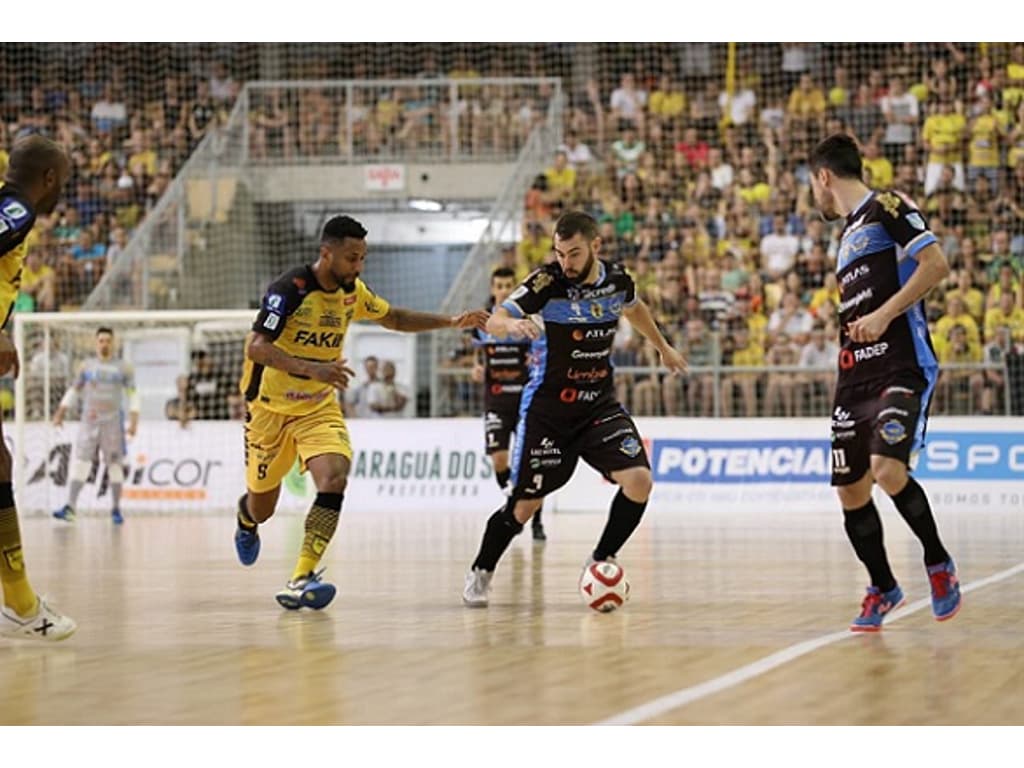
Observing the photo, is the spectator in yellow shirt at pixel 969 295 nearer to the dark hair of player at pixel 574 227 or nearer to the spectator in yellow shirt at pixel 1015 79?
the spectator in yellow shirt at pixel 1015 79

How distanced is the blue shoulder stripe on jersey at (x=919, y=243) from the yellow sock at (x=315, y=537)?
10.9 feet

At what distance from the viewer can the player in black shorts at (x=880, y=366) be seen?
7.05 metres

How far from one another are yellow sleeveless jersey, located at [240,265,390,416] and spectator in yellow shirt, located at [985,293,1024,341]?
41.3 ft

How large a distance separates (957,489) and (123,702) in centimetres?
1525

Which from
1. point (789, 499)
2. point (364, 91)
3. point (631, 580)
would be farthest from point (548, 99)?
point (631, 580)

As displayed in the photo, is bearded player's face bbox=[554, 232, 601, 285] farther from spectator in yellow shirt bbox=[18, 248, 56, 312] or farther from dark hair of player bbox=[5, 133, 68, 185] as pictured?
spectator in yellow shirt bbox=[18, 248, 56, 312]

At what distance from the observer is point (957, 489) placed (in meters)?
19.2

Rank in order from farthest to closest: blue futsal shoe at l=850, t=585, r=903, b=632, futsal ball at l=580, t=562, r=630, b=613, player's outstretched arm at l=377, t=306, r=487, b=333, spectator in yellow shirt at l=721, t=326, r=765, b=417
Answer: spectator in yellow shirt at l=721, t=326, r=765, b=417 → player's outstretched arm at l=377, t=306, r=487, b=333 → futsal ball at l=580, t=562, r=630, b=613 → blue futsal shoe at l=850, t=585, r=903, b=632

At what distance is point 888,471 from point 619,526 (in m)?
1.95

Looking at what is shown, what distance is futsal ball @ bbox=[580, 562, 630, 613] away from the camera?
8.30 m

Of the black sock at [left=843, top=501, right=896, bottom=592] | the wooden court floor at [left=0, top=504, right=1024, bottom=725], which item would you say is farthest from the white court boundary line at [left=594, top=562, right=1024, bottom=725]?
the black sock at [left=843, top=501, right=896, bottom=592]

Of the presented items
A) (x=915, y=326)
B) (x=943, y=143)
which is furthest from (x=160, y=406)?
(x=915, y=326)

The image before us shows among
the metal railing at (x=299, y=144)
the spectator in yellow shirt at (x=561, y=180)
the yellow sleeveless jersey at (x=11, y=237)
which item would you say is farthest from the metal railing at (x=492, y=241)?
the yellow sleeveless jersey at (x=11, y=237)

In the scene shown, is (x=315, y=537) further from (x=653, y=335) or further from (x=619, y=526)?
(x=653, y=335)
